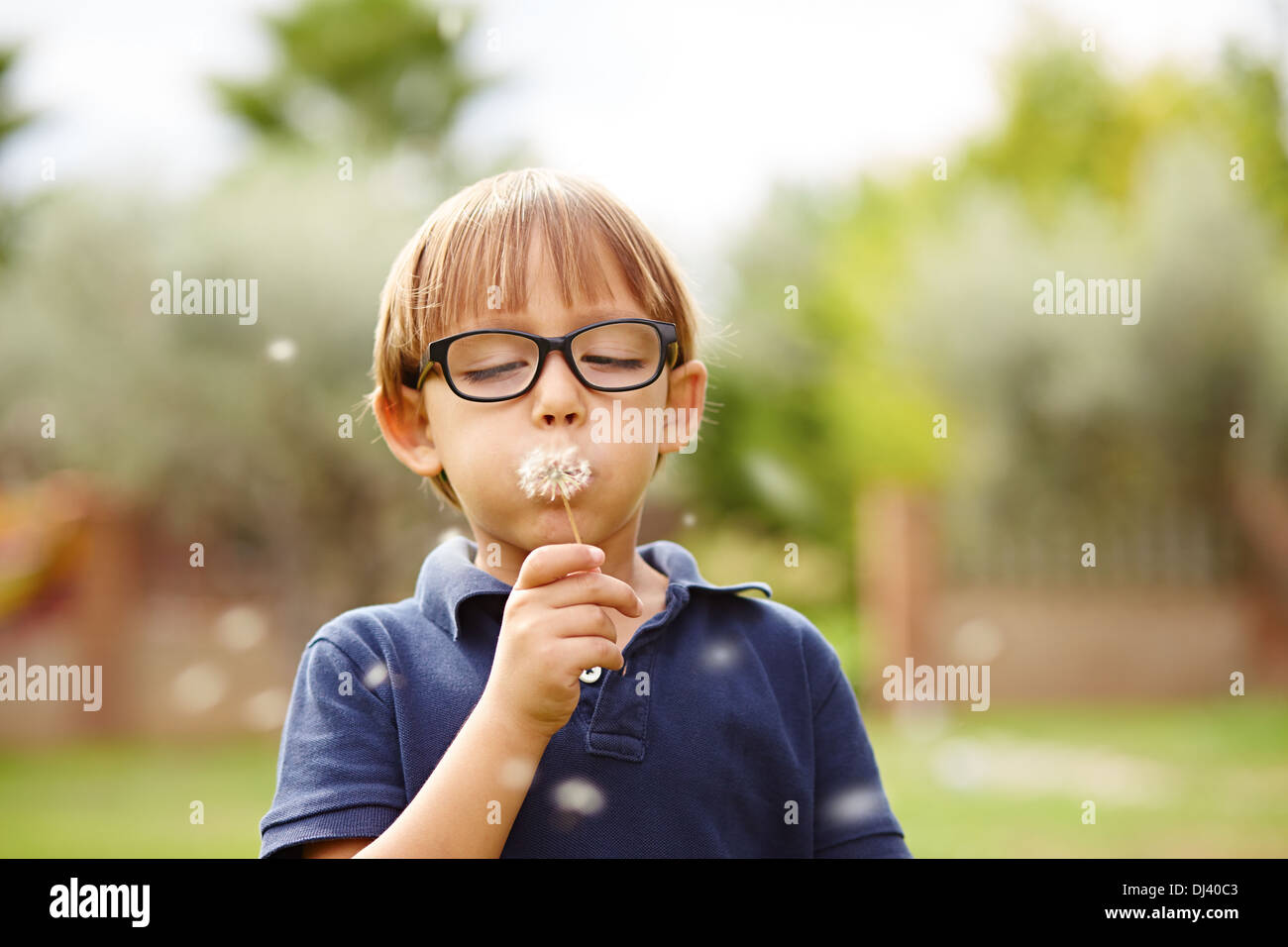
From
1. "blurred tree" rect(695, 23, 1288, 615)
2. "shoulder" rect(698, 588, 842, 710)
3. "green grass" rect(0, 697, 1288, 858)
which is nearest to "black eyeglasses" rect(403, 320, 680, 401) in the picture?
"shoulder" rect(698, 588, 842, 710)

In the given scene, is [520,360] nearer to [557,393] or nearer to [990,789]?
[557,393]

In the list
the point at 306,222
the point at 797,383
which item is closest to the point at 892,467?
the point at 797,383

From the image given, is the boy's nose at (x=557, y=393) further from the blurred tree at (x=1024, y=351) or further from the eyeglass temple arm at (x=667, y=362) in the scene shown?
the blurred tree at (x=1024, y=351)

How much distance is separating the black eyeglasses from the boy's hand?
21 centimetres

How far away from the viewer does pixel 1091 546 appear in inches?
309

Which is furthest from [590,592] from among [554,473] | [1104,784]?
[1104,784]

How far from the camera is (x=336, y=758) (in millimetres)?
1095

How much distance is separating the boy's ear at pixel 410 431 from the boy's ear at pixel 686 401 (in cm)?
26

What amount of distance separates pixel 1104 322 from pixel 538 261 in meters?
7.90

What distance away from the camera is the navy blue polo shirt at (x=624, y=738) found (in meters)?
1.11

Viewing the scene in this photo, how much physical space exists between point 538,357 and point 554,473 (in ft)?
0.41

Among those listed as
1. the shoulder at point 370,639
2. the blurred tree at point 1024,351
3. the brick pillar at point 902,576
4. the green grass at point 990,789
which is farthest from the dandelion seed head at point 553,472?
the brick pillar at point 902,576

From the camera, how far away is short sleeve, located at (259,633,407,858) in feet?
3.50
